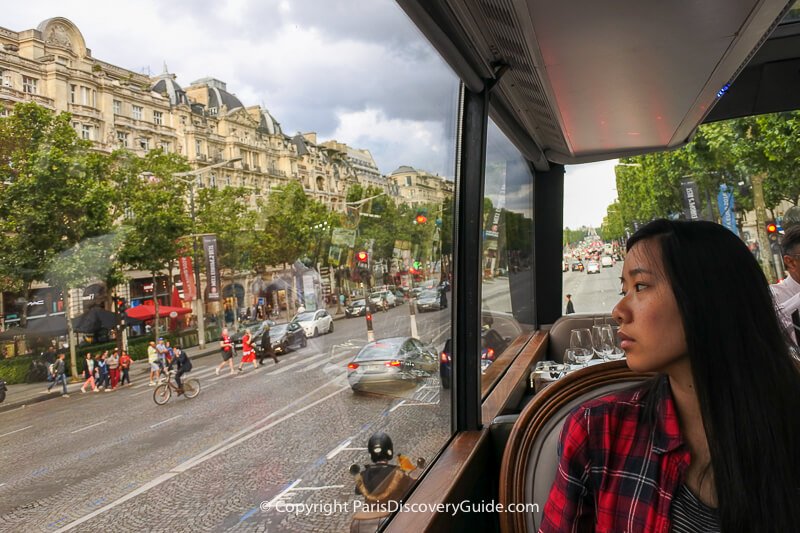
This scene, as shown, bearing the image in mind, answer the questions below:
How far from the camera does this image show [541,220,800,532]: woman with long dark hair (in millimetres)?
876

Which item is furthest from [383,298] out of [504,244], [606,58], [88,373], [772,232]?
[772,232]

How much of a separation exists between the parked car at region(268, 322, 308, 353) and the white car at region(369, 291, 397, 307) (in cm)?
51

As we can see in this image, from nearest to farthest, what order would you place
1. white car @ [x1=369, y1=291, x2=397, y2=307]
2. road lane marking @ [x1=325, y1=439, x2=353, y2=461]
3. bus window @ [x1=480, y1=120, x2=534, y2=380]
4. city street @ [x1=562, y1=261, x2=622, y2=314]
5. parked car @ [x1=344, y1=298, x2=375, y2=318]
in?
road lane marking @ [x1=325, y1=439, x2=353, y2=461] → parked car @ [x1=344, y1=298, x2=375, y2=318] → white car @ [x1=369, y1=291, x2=397, y2=307] → bus window @ [x1=480, y1=120, x2=534, y2=380] → city street @ [x1=562, y1=261, x2=622, y2=314]

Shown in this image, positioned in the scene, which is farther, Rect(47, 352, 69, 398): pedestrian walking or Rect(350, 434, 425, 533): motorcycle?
Rect(350, 434, 425, 533): motorcycle

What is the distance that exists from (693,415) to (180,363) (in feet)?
2.94

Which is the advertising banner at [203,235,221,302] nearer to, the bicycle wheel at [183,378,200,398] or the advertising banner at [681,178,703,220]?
the bicycle wheel at [183,378,200,398]

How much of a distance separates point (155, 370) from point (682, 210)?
6641mm

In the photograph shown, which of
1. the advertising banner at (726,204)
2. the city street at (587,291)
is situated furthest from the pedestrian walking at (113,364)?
the advertising banner at (726,204)

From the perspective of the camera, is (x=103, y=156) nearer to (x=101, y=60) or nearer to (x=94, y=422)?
(x=101, y=60)

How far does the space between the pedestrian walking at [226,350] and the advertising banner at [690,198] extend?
6149 millimetres

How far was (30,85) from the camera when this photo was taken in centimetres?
69

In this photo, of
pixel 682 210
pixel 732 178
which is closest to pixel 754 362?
pixel 682 210

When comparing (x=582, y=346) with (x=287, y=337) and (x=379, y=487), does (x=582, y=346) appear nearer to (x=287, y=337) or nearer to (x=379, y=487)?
(x=379, y=487)

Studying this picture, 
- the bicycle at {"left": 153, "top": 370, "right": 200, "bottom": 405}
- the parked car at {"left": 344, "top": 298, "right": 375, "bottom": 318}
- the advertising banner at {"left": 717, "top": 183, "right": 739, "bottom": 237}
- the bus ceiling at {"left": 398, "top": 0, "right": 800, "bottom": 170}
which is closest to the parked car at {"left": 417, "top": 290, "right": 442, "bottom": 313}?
the parked car at {"left": 344, "top": 298, "right": 375, "bottom": 318}
